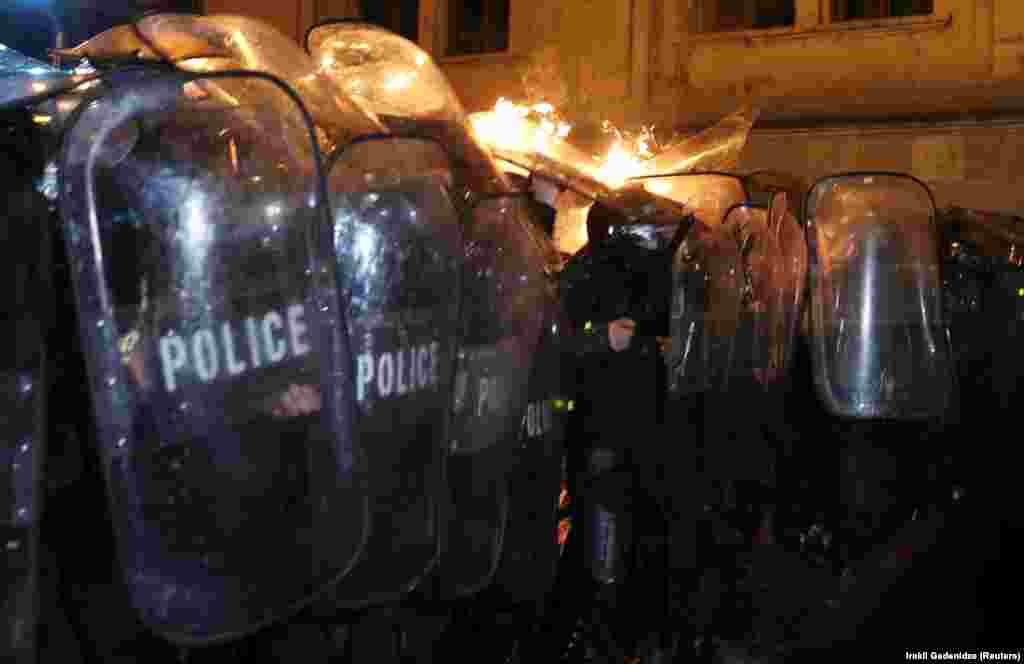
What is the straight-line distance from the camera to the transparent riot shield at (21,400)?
1.40m

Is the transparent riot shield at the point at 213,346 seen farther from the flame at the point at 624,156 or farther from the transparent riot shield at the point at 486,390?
the flame at the point at 624,156

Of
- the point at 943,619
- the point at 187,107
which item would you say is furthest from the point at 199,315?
the point at 943,619

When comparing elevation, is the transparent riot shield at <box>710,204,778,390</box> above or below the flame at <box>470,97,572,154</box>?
below

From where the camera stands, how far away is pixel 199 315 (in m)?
1.54

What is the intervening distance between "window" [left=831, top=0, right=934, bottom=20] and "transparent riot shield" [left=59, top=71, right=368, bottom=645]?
9188 millimetres

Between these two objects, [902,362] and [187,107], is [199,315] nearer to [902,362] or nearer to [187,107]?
[187,107]

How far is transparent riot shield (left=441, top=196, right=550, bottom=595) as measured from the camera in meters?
2.28

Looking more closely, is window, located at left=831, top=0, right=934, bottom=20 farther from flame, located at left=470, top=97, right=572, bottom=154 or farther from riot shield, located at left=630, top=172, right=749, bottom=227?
riot shield, located at left=630, top=172, right=749, bottom=227

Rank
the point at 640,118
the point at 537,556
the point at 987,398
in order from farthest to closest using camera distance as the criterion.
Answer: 1. the point at 640,118
2. the point at 987,398
3. the point at 537,556

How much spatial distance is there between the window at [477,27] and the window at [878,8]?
3.50 meters

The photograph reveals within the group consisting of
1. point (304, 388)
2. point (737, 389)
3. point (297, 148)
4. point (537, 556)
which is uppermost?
point (297, 148)

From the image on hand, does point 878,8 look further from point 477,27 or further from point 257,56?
point 257,56

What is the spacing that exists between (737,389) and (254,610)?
86.8 inches

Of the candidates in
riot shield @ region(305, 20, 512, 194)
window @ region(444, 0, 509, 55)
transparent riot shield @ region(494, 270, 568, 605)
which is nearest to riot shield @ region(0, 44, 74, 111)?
riot shield @ region(305, 20, 512, 194)
